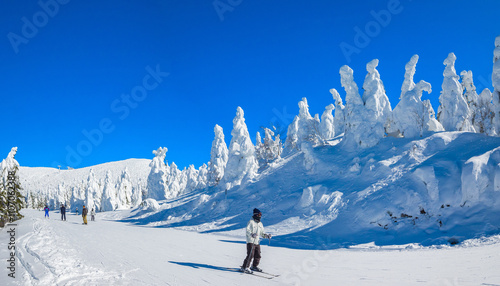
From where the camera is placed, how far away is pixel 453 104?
97.0 ft

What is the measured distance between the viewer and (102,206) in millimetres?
80000

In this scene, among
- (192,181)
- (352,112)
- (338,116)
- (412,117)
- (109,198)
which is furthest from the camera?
(192,181)

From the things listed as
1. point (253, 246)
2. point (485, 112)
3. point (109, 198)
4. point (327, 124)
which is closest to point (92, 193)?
point (109, 198)

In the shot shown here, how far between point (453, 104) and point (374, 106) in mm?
8288

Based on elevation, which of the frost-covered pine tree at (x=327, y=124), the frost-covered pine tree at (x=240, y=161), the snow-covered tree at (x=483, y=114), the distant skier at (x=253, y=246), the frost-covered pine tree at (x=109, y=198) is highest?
the frost-covered pine tree at (x=327, y=124)

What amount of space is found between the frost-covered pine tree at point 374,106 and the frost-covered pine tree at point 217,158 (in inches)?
1307

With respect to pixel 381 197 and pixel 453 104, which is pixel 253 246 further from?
pixel 453 104

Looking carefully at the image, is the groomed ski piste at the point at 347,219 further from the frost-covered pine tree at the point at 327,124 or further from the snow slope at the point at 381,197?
the frost-covered pine tree at the point at 327,124

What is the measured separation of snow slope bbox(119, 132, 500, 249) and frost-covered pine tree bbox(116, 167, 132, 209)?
5911cm

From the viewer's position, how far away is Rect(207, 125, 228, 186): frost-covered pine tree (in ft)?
186

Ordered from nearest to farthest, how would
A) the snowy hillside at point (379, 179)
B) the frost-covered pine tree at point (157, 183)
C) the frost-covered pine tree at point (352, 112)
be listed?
1. the snowy hillside at point (379, 179)
2. the frost-covered pine tree at point (352, 112)
3. the frost-covered pine tree at point (157, 183)

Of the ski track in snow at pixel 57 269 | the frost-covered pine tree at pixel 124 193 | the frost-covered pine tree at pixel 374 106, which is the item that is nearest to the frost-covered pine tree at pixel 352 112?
the frost-covered pine tree at pixel 374 106

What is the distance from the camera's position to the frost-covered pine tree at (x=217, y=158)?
186 feet

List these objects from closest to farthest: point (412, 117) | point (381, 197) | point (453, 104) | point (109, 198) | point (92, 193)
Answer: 1. point (381, 197)
2. point (412, 117)
3. point (453, 104)
4. point (109, 198)
5. point (92, 193)
